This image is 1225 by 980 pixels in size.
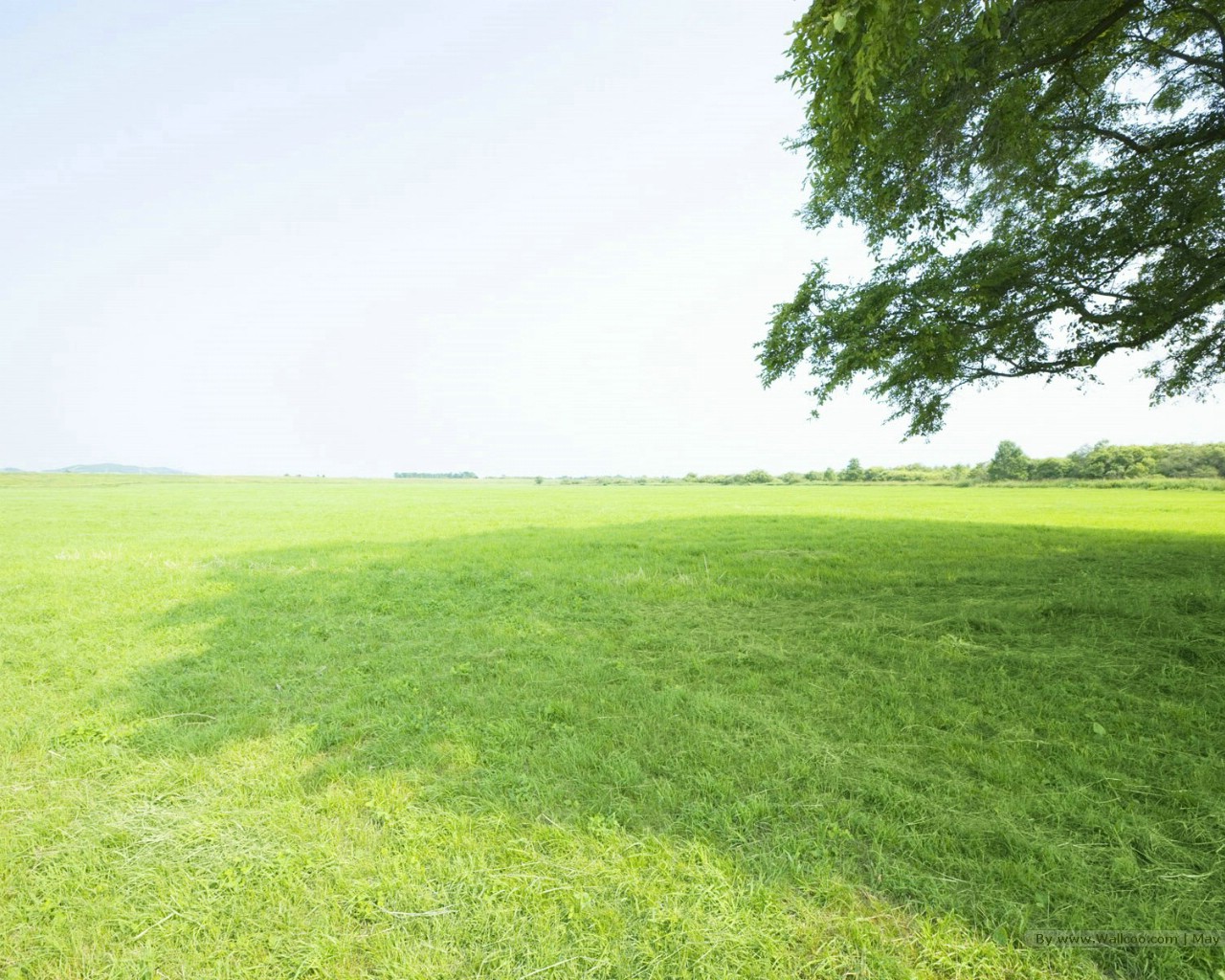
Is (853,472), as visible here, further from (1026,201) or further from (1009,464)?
(1026,201)

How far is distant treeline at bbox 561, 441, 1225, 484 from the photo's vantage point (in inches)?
2259

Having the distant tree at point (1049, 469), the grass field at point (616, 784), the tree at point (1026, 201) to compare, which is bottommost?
the grass field at point (616, 784)

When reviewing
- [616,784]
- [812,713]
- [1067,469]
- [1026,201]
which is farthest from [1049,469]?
[616,784]

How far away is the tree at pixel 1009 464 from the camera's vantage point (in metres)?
67.9

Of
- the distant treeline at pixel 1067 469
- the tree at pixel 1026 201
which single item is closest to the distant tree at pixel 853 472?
the distant treeline at pixel 1067 469

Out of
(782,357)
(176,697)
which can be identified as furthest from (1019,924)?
(782,357)

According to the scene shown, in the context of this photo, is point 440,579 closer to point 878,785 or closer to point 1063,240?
point 878,785

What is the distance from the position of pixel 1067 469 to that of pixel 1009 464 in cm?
589

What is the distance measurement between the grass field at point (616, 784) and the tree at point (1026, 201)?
4.89 meters

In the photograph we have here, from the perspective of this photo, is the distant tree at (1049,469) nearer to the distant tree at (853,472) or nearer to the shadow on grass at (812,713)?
the distant tree at (853,472)

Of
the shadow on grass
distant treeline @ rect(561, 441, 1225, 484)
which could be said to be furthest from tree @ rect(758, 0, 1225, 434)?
distant treeline @ rect(561, 441, 1225, 484)

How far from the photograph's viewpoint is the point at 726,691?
5.48 metres

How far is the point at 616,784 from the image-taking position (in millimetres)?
3895

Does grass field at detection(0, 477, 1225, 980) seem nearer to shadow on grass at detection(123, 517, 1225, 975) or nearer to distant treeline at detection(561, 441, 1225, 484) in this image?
shadow on grass at detection(123, 517, 1225, 975)
